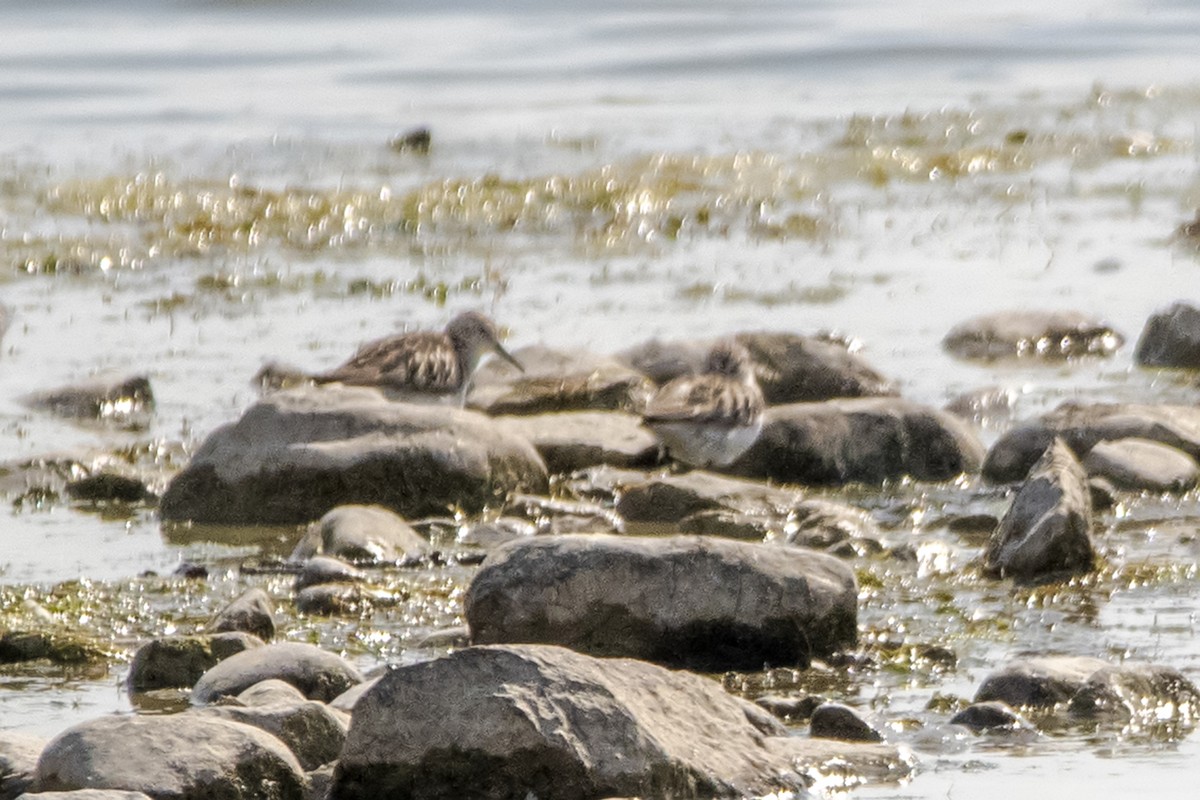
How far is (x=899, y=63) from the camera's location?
2319 centimetres

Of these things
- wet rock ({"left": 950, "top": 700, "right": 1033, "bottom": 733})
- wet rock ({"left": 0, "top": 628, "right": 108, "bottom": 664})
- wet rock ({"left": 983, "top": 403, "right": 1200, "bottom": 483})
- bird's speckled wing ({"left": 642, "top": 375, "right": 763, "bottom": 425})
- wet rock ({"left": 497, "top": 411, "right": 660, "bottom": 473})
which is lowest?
wet rock ({"left": 0, "top": 628, "right": 108, "bottom": 664})

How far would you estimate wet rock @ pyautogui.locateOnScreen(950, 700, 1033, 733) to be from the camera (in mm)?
5902

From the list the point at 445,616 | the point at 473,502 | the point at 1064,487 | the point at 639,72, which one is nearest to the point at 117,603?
the point at 445,616

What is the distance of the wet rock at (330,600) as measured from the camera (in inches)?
290

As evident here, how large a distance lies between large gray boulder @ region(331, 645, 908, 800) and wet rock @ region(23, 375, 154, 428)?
5.85 m

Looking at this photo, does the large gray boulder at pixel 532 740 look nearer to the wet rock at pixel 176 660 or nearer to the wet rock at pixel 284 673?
the wet rock at pixel 284 673

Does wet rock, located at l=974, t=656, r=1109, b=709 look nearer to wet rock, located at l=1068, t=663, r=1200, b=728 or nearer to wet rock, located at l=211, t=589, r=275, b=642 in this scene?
Answer: wet rock, located at l=1068, t=663, r=1200, b=728

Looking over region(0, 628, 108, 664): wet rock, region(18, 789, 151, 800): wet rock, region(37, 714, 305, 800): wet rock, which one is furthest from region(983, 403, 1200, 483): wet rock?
region(18, 789, 151, 800): wet rock

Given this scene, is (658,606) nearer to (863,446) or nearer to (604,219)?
(863,446)

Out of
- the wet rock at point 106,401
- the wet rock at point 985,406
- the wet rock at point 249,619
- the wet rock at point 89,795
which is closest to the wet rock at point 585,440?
the wet rock at point 985,406

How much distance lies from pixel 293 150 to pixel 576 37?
650 cm

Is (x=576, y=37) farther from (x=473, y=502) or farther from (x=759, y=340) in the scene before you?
(x=473, y=502)

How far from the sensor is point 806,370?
11094 millimetres

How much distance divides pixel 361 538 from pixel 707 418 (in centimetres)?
191
